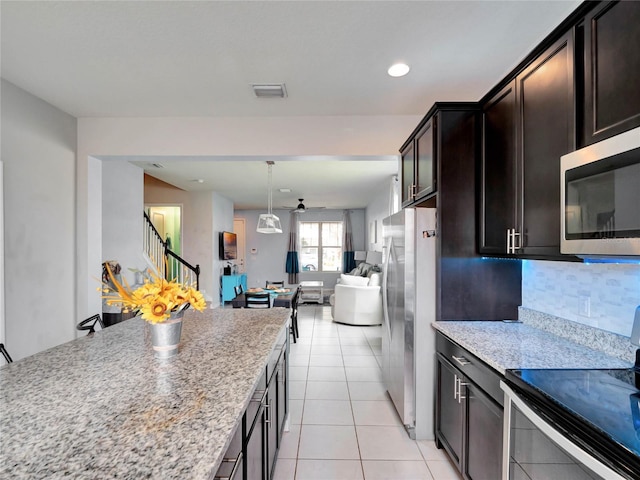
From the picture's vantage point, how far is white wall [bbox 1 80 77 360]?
2459 mm

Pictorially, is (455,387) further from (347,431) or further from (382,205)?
(382,205)

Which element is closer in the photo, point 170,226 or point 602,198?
point 602,198

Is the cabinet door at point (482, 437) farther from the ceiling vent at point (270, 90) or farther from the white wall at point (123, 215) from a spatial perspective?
the white wall at point (123, 215)

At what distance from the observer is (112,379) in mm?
1204

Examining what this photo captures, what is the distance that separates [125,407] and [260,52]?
2.02 m

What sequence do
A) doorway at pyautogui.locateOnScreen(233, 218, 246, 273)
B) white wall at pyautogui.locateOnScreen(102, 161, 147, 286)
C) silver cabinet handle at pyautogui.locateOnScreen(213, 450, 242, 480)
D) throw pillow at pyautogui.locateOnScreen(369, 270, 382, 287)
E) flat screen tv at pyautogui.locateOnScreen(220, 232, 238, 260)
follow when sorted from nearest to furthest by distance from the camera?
silver cabinet handle at pyautogui.locateOnScreen(213, 450, 242, 480)
white wall at pyautogui.locateOnScreen(102, 161, 147, 286)
throw pillow at pyautogui.locateOnScreen(369, 270, 382, 287)
flat screen tv at pyautogui.locateOnScreen(220, 232, 238, 260)
doorway at pyautogui.locateOnScreen(233, 218, 246, 273)

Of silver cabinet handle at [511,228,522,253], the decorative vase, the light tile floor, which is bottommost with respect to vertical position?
the light tile floor

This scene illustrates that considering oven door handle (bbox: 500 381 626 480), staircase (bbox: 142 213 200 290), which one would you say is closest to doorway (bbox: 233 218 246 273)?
staircase (bbox: 142 213 200 290)

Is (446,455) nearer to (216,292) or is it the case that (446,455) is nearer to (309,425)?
(309,425)

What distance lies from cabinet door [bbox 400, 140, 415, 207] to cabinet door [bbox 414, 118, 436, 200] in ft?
0.38

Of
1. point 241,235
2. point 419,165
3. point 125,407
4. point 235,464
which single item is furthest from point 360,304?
point 241,235

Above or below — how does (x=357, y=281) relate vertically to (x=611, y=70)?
below

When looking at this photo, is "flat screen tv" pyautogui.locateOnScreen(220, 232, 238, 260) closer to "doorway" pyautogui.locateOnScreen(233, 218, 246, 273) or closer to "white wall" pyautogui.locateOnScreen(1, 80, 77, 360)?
"doorway" pyautogui.locateOnScreen(233, 218, 246, 273)

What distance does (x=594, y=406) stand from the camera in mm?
1073
